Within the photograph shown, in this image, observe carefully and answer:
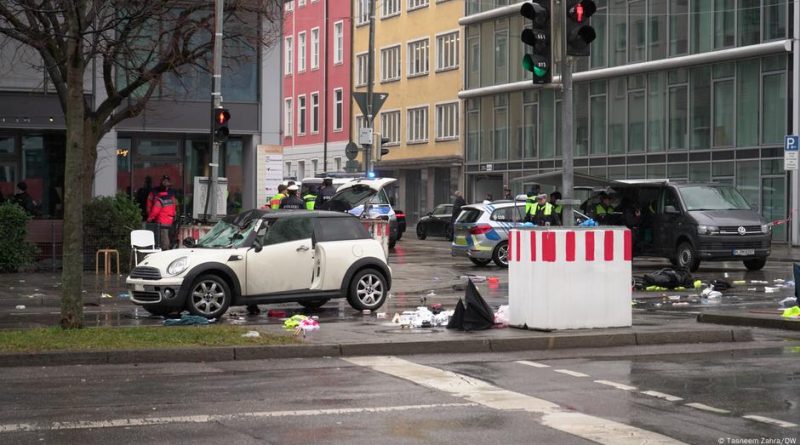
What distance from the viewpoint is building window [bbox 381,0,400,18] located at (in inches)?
2717

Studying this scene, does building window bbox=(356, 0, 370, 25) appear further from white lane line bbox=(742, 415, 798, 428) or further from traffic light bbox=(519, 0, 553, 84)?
white lane line bbox=(742, 415, 798, 428)

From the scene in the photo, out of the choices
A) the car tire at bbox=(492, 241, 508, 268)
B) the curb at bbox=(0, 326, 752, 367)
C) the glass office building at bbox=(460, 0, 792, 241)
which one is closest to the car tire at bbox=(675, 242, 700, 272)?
the car tire at bbox=(492, 241, 508, 268)

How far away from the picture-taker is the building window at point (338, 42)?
73438 mm

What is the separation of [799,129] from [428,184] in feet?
89.1

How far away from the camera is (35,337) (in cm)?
1308

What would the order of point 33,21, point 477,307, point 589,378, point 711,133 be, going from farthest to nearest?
point 711,133, point 33,21, point 477,307, point 589,378

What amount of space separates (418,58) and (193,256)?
5080 centimetres

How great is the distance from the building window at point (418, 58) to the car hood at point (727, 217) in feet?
129

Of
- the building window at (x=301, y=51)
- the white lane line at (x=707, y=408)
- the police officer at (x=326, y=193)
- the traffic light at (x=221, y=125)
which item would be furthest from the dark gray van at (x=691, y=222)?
the building window at (x=301, y=51)

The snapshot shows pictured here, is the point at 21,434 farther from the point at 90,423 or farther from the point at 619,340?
the point at 619,340

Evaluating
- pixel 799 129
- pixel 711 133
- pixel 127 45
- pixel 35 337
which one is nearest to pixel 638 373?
pixel 35 337

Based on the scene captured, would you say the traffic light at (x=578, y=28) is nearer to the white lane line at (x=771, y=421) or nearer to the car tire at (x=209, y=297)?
the car tire at (x=209, y=297)

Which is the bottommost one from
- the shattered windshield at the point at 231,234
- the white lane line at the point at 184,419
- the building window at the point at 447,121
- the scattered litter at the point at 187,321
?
the white lane line at the point at 184,419

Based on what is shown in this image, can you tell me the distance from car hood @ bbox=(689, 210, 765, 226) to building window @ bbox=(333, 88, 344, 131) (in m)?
47.6
